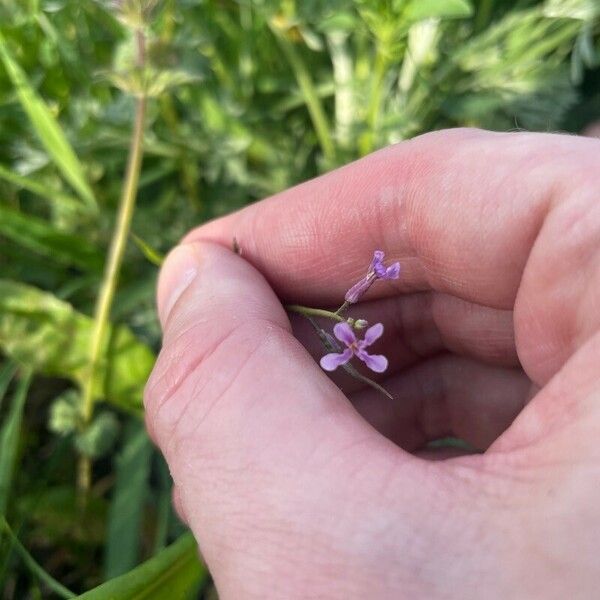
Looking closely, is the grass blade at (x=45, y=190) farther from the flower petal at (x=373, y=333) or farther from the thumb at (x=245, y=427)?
the flower petal at (x=373, y=333)

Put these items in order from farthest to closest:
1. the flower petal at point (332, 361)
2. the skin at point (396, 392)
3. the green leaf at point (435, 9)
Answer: the green leaf at point (435, 9), the flower petal at point (332, 361), the skin at point (396, 392)

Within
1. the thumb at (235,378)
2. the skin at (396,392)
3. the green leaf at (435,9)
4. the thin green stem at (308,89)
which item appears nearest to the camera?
the skin at (396,392)

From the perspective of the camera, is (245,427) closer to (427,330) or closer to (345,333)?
(345,333)

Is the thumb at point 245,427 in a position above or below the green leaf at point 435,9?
below

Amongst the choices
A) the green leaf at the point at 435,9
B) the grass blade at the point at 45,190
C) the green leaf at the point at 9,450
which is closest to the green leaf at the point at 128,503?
the green leaf at the point at 9,450

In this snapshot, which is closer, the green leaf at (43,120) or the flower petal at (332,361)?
the flower petal at (332,361)

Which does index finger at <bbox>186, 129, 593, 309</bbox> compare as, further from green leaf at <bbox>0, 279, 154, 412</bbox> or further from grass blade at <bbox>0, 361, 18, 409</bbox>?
grass blade at <bbox>0, 361, 18, 409</bbox>

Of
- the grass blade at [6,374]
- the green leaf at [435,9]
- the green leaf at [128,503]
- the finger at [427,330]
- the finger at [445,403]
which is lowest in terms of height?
the green leaf at [128,503]
